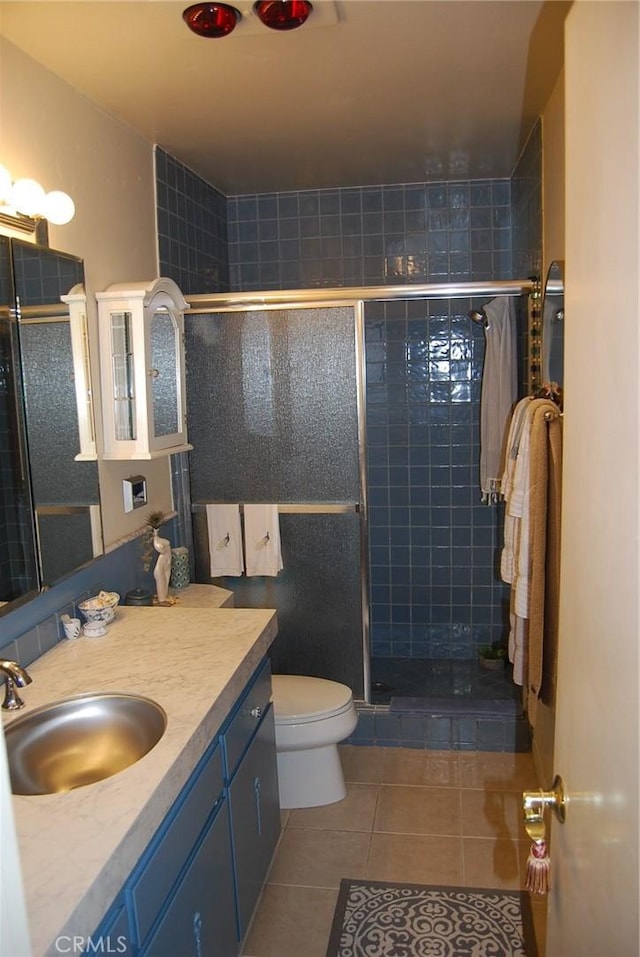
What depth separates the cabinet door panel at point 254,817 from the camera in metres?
1.97

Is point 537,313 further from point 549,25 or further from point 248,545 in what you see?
point 248,545

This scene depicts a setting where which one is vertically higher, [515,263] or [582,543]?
[515,263]

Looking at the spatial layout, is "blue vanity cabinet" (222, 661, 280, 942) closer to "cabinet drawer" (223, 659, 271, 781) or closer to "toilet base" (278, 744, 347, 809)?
"cabinet drawer" (223, 659, 271, 781)

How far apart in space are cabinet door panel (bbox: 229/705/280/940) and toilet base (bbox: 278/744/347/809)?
0.33m

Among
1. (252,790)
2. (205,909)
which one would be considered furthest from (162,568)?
(205,909)

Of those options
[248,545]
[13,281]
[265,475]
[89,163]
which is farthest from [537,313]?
[13,281]

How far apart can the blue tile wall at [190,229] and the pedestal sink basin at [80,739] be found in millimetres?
1902

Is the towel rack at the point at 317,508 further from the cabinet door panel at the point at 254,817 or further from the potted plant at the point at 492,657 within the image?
the potted plant at the point at 492,657

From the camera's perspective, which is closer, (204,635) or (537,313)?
(204,635)

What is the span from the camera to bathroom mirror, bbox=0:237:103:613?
1949 mm

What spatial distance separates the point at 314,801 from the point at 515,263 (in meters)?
2.66

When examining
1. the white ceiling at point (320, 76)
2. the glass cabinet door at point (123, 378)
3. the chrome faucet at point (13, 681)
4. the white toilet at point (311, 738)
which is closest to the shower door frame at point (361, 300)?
the white toilet at point (311, 738)

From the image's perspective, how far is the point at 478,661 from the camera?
377cm

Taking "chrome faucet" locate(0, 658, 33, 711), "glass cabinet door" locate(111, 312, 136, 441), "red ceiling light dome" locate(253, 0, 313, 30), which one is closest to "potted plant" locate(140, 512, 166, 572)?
"glass cabinet door" locate(111, 312, 136, 441)
